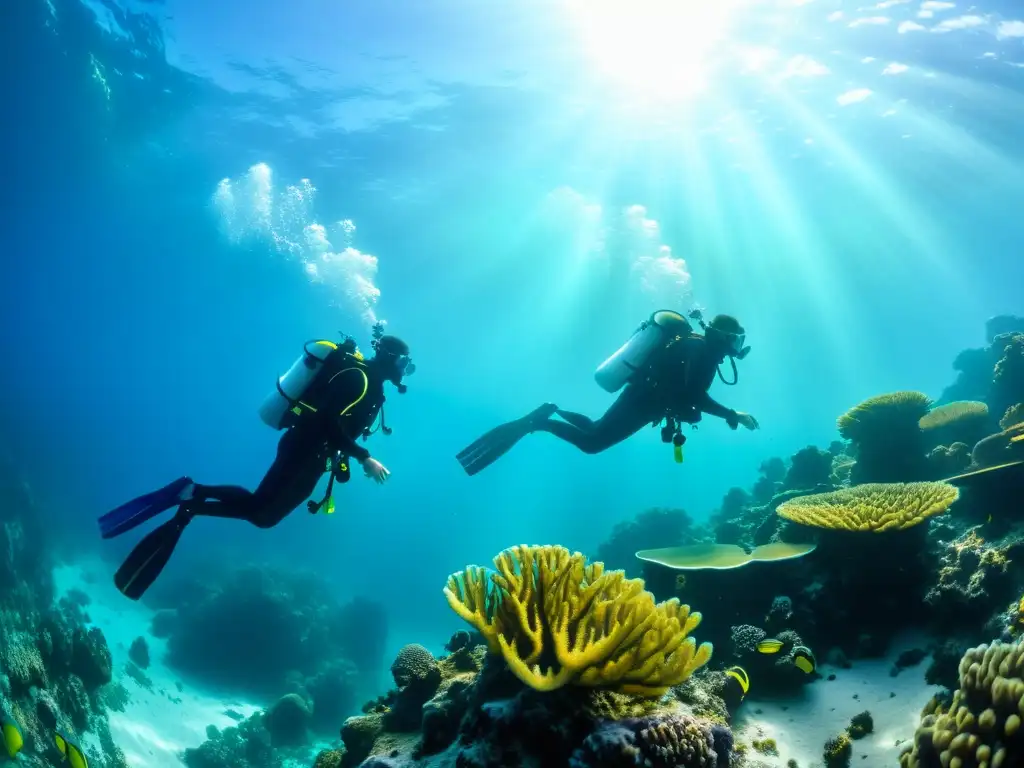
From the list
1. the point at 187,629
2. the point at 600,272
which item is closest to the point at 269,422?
the point at 187,629

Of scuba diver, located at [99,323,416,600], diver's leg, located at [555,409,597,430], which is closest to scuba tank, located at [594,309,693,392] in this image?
diver's leg, located at [555,409,597,430]

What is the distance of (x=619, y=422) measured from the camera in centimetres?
896

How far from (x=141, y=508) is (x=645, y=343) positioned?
24.3ft

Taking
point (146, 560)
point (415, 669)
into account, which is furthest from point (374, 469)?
point (146, 560)

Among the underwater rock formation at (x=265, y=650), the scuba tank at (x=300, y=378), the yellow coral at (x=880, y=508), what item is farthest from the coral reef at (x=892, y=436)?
the underwater rock formation at (x=265, y=650)

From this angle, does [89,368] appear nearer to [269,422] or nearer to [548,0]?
[548,0]

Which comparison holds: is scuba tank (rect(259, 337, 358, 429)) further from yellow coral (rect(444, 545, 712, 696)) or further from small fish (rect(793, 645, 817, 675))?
small fish (rect(793, 645, 817, 675))

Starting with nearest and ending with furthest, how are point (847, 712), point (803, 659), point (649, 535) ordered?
point (847, 712)
point (803, 659)
point (649, 535)

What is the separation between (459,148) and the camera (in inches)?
1358

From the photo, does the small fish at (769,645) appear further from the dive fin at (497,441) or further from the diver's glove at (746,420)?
the dive fin at (497,441)

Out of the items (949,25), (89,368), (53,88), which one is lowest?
(949,25)

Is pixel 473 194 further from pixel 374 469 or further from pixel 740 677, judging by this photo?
pixel 740 677

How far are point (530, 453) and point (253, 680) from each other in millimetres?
124414

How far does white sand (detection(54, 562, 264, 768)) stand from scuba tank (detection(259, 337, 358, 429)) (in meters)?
10.3
